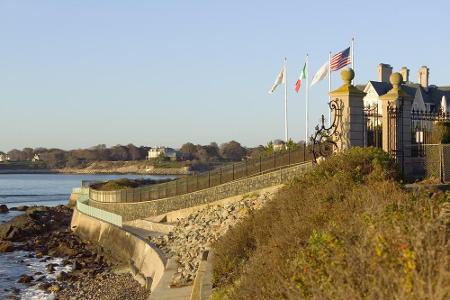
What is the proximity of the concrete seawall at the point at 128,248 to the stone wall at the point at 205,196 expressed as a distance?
2.05 metres

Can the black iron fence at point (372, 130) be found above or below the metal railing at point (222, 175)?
above

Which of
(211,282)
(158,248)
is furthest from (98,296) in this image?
(211,282)

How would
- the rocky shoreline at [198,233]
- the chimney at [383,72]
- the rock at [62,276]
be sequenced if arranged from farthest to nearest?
the chimney at [383,72] → the rock at [62,276] → the rocky shoreline at [198,233]

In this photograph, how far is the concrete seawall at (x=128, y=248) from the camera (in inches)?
829

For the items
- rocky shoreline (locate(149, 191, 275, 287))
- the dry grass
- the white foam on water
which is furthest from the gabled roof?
the dry grass

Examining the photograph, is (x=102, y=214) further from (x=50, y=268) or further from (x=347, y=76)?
(x=347, y=76)

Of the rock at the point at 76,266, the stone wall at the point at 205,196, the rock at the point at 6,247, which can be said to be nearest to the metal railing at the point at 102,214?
the stone wall at the point at 205,196

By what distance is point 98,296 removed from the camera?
71.4 feet

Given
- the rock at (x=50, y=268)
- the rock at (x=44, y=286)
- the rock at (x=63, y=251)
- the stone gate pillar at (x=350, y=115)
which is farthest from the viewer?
the rock at (x=63, y=251)

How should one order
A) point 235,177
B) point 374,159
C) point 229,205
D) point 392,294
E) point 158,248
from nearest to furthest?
point 392,294 → point 374,159 → point 158,248 → point 229,205 → point 235,177

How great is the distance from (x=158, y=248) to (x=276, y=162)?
650cm

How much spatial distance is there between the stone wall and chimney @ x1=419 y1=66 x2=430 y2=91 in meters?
31.5

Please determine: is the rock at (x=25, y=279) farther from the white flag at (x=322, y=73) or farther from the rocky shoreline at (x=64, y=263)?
the white flag at (x=322, y=73)

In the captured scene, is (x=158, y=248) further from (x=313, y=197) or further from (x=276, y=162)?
(x=313, y=197)
